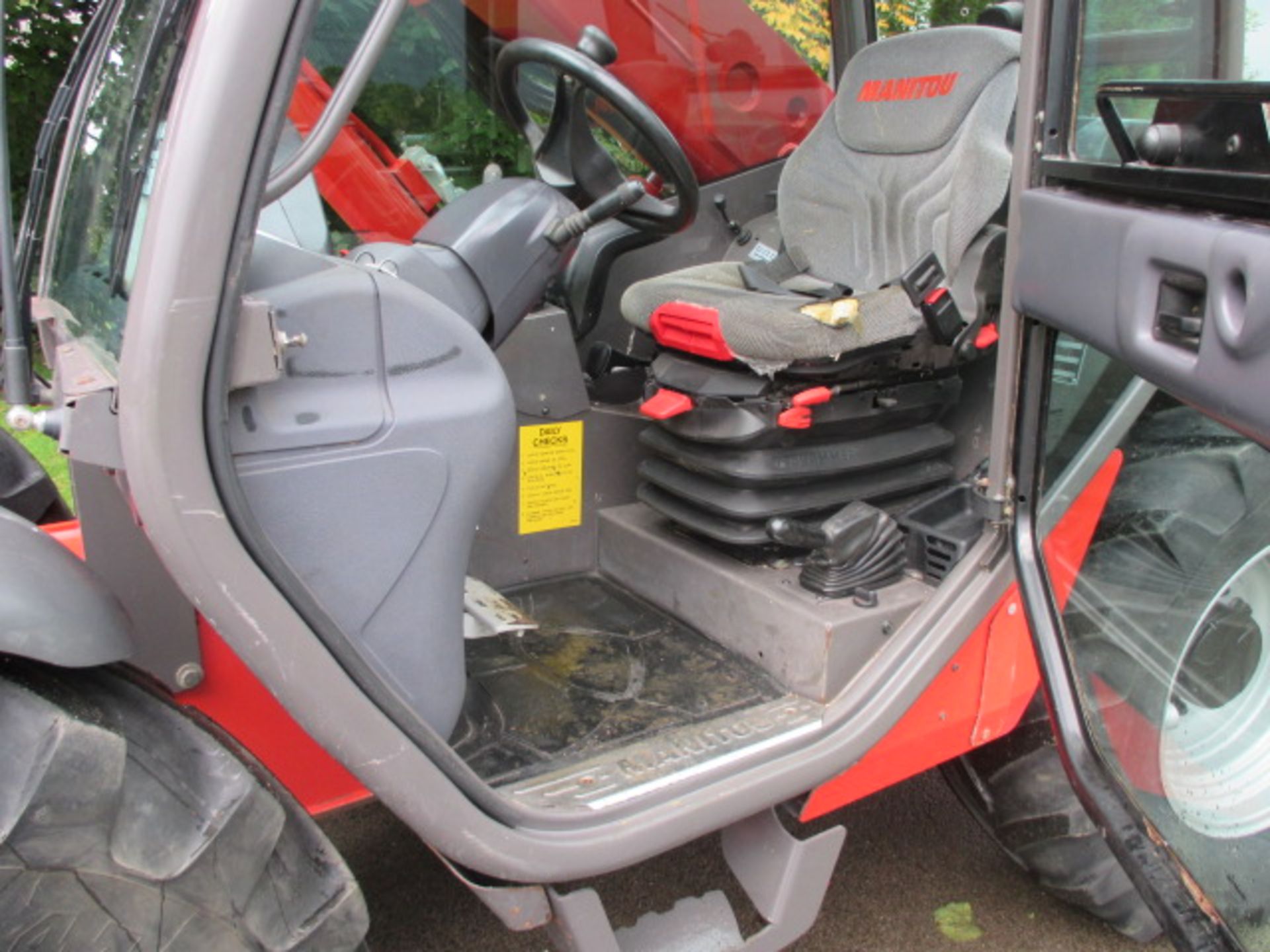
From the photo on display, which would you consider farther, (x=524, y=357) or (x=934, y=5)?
(x=934, y=5)

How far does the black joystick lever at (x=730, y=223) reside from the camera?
2.59 m

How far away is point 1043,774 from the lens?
193 cm

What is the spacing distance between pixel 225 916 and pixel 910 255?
1686mm

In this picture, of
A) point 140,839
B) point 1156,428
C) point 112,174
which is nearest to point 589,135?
point 112,174

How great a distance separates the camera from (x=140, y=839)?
3.71 ft

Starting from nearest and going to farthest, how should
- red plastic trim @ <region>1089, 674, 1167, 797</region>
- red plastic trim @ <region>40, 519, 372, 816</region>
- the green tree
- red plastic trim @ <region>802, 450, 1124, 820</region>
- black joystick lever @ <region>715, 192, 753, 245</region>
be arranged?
red plastic trim @ <region>40, 519, 372, 816</region> → red plastic trim @ <region>1089, 674, 1167, 797</region> → red plastic trim @ <region>802, 450, 1124, 820</region> → black joystick lever @ <region>715, 192, 753, 245</region> → the green tree

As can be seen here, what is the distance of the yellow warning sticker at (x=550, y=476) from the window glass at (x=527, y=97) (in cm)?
55

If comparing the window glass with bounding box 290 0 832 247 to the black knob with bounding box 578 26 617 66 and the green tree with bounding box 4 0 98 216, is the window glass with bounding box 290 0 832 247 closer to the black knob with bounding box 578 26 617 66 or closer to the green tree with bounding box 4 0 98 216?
the black knob with bounding box 578 26 617 66

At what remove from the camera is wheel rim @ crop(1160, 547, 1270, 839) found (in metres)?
1.48

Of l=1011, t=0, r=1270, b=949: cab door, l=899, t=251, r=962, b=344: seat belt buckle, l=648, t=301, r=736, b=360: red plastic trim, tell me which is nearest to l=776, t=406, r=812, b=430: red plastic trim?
l=648, t=301, r=736, b=360: red plastic trim

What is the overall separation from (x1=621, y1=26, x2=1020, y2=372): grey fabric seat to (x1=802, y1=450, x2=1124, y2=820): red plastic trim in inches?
20.0

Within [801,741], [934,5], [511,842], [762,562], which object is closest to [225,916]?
[511,842]

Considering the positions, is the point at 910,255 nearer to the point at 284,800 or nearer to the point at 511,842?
the point at 511,842

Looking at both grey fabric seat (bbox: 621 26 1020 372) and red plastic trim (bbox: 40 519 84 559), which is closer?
red plastic trim (bbox: 40 519 84 559)
